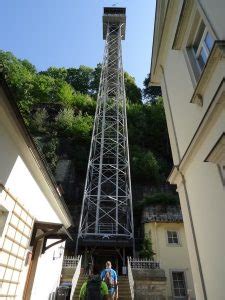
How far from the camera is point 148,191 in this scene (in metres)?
20.7

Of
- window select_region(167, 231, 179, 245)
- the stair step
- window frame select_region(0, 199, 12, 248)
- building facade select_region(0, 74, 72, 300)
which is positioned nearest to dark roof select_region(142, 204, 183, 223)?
window select_region(167, 231, 179, 245)

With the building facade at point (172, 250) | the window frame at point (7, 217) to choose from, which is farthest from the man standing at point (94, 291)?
the building facade at point (172, 250)

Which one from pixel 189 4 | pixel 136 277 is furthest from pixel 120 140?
pixel 189 4

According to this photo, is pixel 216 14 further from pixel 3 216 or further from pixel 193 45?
pixel 3 216

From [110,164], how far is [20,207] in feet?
48.8

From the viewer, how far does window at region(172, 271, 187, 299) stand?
13155mm

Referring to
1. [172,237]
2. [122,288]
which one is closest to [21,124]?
[122,288]

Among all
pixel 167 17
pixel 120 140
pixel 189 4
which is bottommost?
pixel 189 4

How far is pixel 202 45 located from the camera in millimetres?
4602

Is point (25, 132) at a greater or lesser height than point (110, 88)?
lesser

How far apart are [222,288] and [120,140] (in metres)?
19.0

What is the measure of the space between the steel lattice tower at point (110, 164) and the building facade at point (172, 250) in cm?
148

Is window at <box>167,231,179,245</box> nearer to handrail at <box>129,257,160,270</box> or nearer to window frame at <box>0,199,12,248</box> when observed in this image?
handrail at <box>129,257,160,270</box>

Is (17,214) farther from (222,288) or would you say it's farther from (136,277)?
(136,277)
